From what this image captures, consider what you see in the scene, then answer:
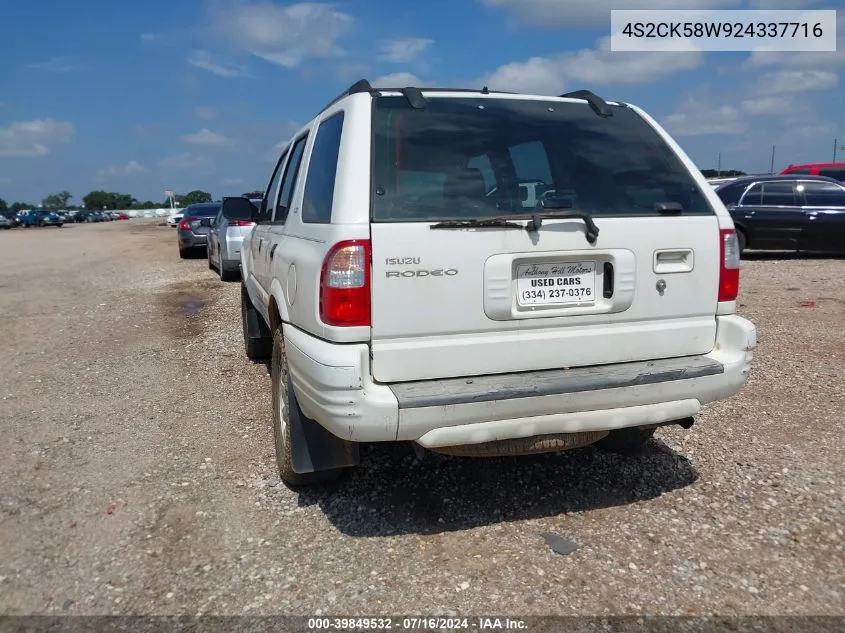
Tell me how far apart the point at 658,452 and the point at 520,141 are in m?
2.07

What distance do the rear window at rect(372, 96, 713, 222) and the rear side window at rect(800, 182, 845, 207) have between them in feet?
37.6

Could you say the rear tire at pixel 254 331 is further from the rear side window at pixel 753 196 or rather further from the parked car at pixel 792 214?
the rear side window at pixel 753 196

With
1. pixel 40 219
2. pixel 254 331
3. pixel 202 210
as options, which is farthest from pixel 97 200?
pixel 254 331

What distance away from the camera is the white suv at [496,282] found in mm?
2701

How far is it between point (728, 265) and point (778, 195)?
11.5 meters

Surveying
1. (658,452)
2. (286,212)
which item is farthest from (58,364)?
(658,452)

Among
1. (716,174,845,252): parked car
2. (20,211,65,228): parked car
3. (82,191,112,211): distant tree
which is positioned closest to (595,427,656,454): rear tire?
(716,174,845,252): parked car

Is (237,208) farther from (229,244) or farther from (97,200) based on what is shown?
(97,200)

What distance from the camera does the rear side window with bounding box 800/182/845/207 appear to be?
12.9 m

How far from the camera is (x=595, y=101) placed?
11.1 ft

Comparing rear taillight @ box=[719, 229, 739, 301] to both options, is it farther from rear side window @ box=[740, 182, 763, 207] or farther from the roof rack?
rear side window @ box=[740, 182, 763, 207]

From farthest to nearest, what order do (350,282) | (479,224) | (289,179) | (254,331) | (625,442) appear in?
(254,331) → (289,179) → (625,442) → (479,224) → (350,282)

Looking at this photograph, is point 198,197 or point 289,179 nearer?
point 289,179

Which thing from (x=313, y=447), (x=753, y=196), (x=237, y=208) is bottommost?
(x=313, y=447)
